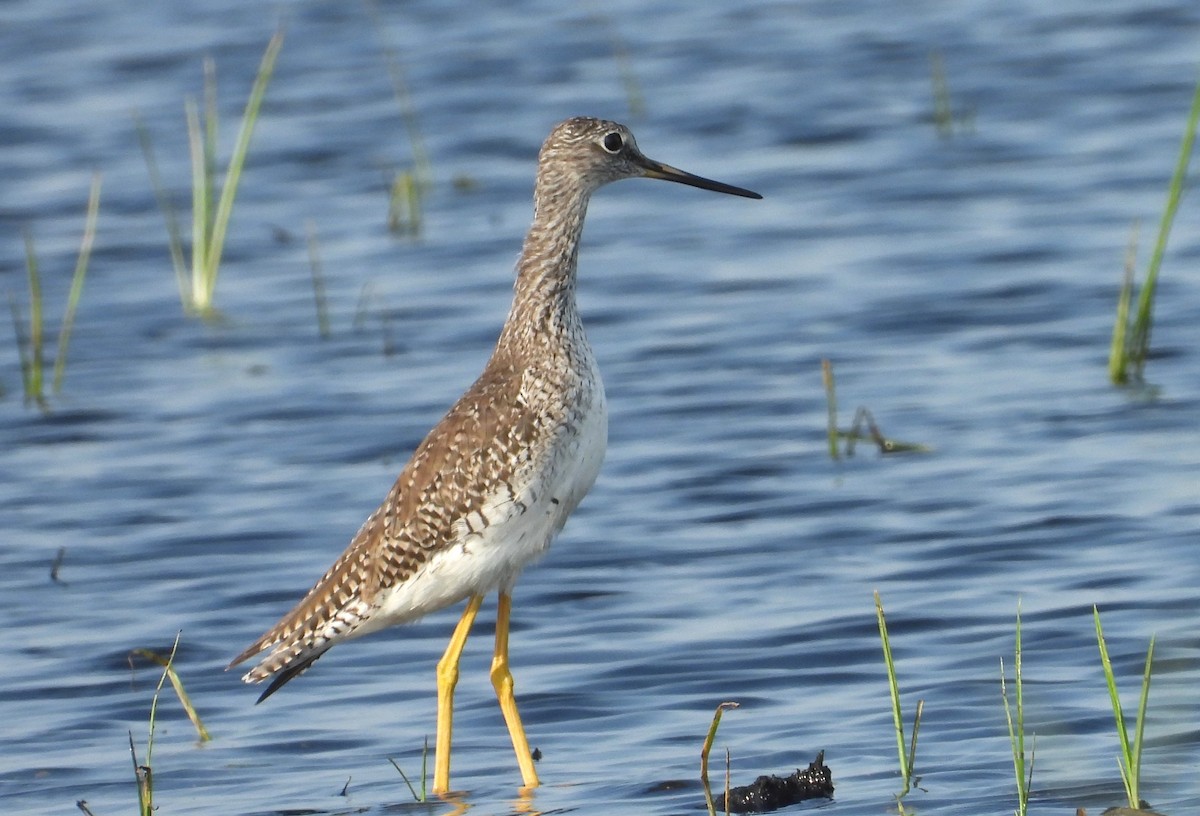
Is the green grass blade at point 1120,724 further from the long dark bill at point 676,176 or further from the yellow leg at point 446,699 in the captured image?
the long dark bill at point 676,176

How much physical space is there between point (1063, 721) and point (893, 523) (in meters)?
2.44

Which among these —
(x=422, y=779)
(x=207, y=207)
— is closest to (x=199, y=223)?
(x=207, y=207)

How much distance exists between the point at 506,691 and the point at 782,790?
117cm

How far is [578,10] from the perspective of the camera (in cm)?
1902

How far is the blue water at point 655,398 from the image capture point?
7.62m

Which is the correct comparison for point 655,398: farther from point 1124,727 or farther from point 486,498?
point 1124,727

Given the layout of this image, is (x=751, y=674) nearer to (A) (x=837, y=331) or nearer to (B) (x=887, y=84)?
(A) (x=837, y=331)

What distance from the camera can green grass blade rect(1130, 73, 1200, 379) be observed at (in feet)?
29.9

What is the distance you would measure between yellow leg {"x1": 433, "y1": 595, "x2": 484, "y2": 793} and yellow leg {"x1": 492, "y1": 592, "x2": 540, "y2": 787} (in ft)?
0.30

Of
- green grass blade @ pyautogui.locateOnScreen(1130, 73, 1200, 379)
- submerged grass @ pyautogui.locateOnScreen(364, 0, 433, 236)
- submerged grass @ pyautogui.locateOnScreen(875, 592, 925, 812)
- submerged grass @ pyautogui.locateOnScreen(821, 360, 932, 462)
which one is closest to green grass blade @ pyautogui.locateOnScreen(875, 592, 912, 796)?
submerged grass @ pyautogui.locateOnScreen(875, 592, 925, 812)

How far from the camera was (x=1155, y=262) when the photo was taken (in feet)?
31.4

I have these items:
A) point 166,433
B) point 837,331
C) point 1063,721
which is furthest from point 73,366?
point 1063,721

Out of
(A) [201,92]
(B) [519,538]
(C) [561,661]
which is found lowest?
(C) [561,661]

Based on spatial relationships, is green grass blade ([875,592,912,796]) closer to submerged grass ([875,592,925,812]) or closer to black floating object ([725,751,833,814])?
submerged grass ([875,592,925,812])
